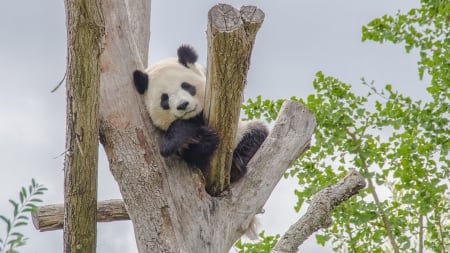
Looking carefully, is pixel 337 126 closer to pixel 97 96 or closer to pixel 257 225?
pixel 257 225

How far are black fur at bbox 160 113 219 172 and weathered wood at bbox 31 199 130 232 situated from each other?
0.66 meters

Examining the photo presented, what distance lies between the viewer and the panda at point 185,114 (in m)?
3.51

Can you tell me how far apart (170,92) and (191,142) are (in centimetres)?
44

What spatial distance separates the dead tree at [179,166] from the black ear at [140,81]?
32mm

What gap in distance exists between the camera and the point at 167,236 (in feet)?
11.0

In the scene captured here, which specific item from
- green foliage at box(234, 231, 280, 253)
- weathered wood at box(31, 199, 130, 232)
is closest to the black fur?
weathered wood at box(31, 199, 130, 232)

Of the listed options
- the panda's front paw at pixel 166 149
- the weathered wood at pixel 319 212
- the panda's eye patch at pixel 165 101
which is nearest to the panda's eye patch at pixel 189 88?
the panda's eye patch at pixel 165 101

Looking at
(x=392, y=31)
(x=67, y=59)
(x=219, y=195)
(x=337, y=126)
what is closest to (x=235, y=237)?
(x=219, y=195)

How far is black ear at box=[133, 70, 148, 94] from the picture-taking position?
3.75 meters

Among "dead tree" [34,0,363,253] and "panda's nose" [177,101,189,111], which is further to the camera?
"panda's nose" [177,101,189,111]

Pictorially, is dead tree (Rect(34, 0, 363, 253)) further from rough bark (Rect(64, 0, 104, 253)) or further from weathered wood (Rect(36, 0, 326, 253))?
rough bark (Rect(64, 0, 104, 253))

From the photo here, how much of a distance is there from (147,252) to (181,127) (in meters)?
0.67

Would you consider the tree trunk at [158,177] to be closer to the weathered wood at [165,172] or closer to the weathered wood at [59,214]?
the weathered wood at [165,172]

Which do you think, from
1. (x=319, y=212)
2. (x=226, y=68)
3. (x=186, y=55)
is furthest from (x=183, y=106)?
(x=319, y=212)
